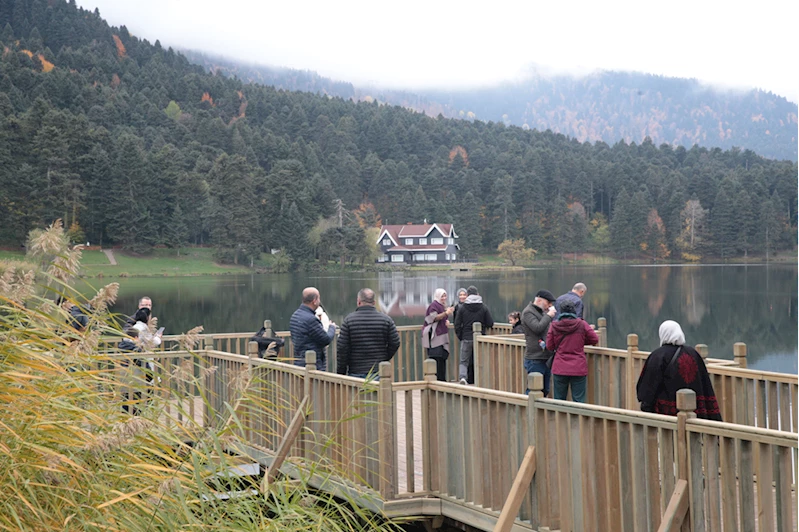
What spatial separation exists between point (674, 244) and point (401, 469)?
115510 millimetres

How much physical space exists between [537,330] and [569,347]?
27.9 inches

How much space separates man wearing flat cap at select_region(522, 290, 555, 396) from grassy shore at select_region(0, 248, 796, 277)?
188ft

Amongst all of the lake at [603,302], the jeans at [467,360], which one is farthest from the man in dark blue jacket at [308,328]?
the lake at [603,302]

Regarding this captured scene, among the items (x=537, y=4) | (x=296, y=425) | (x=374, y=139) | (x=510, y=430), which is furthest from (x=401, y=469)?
(x=537, y=4)

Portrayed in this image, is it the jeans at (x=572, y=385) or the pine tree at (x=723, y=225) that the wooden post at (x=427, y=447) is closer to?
the jeans at (x=572, y=385)

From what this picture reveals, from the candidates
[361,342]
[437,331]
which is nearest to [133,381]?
[361,342]

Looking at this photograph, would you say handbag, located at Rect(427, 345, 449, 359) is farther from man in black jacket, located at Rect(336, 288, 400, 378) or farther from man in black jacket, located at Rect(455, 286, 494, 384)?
man in black jacket, located at Rect(336, 288, 400, 378)

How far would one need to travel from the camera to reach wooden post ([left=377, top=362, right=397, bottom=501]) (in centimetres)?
632

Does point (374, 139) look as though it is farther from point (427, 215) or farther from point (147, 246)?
point (147, 246)

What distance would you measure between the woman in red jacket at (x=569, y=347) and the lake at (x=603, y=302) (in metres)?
27.3

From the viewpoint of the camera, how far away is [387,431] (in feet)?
21.2

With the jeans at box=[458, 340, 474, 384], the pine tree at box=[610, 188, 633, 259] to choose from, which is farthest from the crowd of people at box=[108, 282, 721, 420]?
the pine tree at box=[610, 188, 633, 259]

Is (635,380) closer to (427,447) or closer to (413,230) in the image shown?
(427,447)

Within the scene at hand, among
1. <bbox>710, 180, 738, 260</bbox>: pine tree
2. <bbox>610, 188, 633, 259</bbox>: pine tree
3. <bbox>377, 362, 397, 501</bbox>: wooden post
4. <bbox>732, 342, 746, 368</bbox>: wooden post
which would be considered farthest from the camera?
<bbox>610, 188, 633, 259</bbox>: pine tree
